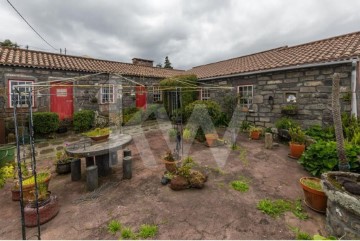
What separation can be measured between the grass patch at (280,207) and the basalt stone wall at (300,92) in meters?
4.92

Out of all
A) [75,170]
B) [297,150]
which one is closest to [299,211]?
[297,150]

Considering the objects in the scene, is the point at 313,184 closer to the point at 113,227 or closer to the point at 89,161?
the point at 113,227

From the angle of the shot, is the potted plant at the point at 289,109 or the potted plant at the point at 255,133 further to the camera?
the potted plant at the point at 255,133

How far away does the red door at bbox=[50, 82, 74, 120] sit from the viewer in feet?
33.3

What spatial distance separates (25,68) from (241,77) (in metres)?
10.9

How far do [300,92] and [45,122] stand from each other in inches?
446

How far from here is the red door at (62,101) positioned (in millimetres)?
10141

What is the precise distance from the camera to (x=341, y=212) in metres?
2.52

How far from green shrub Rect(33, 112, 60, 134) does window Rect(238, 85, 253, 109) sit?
941 cm

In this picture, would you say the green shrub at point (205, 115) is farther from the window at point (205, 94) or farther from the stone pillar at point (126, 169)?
the stone pillar at point (126, 169)

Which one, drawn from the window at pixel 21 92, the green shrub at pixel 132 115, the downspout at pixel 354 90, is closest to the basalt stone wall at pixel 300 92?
the downspout at pixel 354 90

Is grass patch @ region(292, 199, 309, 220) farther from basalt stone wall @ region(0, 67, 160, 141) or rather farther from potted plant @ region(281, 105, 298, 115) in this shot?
basalt stone wall @ region(0, 67, 160, 141)

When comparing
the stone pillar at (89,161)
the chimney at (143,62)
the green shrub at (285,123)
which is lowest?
the stone pillar at (89,161)

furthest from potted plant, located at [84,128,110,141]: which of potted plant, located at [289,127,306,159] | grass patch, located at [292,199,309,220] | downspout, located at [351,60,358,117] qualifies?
downspout, located at [351,60,358,117]
